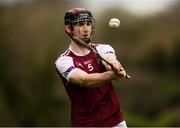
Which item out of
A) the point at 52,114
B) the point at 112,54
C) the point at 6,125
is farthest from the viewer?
the point at 52,114

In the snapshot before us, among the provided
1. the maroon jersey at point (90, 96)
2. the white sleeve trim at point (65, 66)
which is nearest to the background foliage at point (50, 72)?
the maroon jersey at point (90, 96)

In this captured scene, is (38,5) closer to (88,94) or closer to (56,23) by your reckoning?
(56,23)

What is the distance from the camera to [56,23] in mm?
26359

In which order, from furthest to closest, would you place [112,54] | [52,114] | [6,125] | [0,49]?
1. [0,49]
2. [52,114]
3. [6,125]
4. [112,54]

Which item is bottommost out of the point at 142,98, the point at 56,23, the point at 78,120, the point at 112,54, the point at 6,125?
the point at 142,98

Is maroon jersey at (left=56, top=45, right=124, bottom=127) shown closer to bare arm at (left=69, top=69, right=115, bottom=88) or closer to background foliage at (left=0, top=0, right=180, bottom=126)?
bare arm at (left=69, top=69, right=115, bottom=88)

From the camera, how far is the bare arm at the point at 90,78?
297 inches

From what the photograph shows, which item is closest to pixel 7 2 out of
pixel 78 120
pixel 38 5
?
pixel 38 5

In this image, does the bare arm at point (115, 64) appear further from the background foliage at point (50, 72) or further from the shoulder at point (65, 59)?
the background foliage at point (50, 72)

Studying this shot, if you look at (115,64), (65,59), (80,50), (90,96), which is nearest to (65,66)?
(65,59)

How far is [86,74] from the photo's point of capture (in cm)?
780

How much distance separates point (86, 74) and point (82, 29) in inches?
19.6

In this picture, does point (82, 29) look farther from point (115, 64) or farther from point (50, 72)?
point (50, 72)

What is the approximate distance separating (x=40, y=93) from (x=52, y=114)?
1.55 meters
